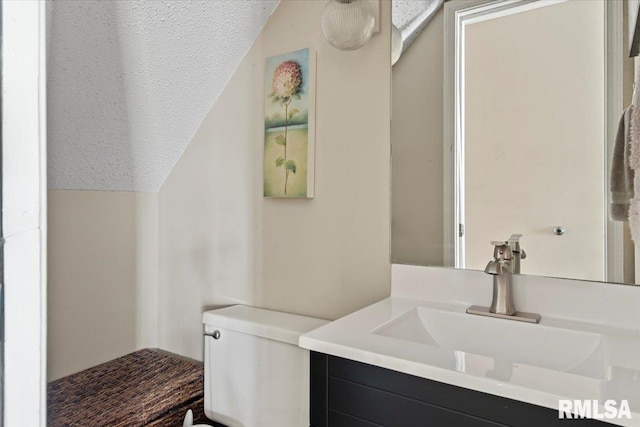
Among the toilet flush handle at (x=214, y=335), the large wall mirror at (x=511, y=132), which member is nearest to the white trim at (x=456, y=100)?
the large wall mirror at (x=511, y=132)

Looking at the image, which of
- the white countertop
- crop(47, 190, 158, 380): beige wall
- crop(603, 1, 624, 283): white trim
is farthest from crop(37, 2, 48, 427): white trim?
crop(47, 190, 158, 380): beige wall

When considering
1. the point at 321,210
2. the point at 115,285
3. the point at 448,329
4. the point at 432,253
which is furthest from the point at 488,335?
the point at 115,285

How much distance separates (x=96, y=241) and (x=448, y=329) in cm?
140

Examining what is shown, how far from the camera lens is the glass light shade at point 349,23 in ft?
4.06

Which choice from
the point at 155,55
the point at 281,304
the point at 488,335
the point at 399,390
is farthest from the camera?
the point at 281,304

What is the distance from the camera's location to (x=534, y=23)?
1.09 meters

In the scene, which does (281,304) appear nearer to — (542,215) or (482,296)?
(482,296)

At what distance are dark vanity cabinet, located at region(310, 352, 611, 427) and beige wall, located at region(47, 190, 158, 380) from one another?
1.21 m

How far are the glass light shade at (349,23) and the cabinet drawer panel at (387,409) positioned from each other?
940 mm

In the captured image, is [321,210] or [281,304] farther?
[281,304]

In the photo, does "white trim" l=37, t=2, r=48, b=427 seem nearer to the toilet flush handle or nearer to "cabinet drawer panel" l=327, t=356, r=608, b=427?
"cabinet drawer panel" l=327, t=356, r=608, b=427

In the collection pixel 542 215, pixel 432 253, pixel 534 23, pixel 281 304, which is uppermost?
pixel 534 23

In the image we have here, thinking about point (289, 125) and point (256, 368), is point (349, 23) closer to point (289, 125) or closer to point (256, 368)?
point (289, 125)

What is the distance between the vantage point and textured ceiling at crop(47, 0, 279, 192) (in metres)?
1.25
